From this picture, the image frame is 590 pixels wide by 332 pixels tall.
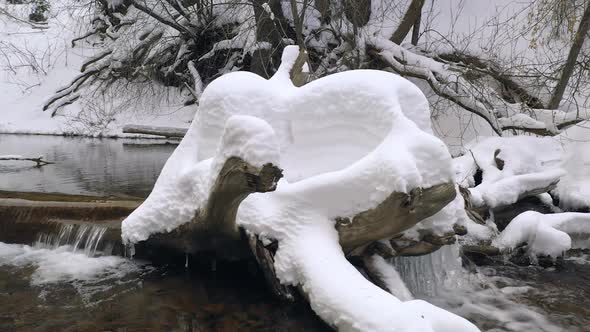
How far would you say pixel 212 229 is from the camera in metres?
2.79

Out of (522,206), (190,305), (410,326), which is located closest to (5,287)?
(190,305)

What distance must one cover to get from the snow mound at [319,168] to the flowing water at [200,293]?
37 cm

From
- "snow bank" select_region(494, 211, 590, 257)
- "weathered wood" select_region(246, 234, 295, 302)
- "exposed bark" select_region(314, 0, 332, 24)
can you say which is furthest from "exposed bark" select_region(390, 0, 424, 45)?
"weathered wood" select_region(246, 234, 295, 302)

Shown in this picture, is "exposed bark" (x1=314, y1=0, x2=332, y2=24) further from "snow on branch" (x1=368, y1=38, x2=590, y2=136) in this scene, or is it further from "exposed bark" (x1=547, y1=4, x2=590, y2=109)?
"exposed bark" (x1=547, y1=4, x2=590, y2=109)

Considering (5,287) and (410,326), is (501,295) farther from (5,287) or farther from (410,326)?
(5,287)

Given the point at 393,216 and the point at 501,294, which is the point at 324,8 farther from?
the point at 393,216

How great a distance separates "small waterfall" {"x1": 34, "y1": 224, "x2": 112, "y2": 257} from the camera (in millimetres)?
3477

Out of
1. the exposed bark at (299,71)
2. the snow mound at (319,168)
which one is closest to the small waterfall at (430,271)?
the snow mound at (319,168)

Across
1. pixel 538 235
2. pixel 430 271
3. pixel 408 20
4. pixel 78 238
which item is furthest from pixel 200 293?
pixel 408 20

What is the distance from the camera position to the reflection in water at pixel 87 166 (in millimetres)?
5949

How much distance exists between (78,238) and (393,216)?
2.49 metres

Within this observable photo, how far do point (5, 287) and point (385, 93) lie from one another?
8.89ft

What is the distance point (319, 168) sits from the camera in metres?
2.97

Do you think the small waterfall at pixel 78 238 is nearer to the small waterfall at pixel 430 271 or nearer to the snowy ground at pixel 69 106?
the small waterfall at pixel 430 271
